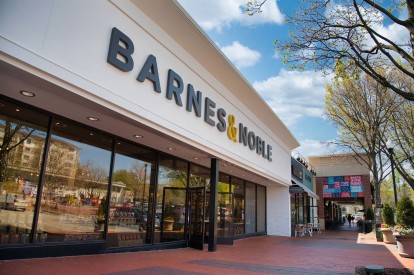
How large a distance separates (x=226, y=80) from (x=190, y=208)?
207 inches

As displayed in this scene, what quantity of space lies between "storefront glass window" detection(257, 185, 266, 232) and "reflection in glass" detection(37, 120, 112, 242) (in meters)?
14.0

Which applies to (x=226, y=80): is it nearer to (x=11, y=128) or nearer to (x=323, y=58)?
(x=323, y=58)

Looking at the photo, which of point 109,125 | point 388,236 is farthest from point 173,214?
point 388,236

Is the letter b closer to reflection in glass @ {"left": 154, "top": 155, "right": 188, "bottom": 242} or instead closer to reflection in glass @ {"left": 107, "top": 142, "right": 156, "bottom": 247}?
reflection in glass @ {"left": 107, "top": 142, "right": 156, "bottom": 247}

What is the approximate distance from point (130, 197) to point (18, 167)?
3826mm

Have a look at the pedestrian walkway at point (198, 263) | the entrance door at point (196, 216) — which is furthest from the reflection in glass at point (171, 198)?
the pedestrian walkway at point (198, 263)

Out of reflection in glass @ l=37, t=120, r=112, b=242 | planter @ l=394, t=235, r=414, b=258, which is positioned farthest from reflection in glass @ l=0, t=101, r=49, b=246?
planter @ l=394, t=235, r=414, b=258

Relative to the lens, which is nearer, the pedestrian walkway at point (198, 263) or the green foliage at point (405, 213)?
the pedestrian walkway at point (198, 263)

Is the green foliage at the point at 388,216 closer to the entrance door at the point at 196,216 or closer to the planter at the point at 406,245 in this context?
the planter at the point at 406,245

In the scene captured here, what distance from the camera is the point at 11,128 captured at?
7578 mm

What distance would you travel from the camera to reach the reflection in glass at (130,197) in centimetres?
998

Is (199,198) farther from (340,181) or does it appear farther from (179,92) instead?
(340,181)

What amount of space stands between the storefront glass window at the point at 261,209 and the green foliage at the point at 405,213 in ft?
28.8

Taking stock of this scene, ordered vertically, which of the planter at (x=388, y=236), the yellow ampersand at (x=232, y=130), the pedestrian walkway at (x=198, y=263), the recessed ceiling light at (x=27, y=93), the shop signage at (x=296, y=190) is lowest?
the pedestrian walkway at (x=198, y=263)
